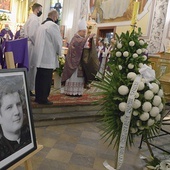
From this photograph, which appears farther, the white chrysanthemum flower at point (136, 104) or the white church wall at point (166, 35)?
the white church wall at point (166, 35)

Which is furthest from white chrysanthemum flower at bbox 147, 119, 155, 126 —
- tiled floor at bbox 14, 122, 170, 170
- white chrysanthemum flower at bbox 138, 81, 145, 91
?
tiled floor at bbox 14, 122, 170, 170

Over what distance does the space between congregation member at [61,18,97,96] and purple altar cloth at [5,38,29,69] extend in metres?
1.63

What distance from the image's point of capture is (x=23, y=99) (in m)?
1.21

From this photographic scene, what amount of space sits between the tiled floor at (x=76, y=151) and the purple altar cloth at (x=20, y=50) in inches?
39.3

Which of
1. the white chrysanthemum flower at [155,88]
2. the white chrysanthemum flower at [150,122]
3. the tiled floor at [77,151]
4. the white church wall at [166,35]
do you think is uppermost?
the white church wall at [166,35]

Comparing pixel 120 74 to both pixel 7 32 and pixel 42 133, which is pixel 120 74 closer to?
pixel 42 133

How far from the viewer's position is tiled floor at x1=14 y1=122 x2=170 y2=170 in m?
2.23

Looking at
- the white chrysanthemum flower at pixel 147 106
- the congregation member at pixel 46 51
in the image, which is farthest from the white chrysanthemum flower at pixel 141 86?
the congregation member at pixel 46 51

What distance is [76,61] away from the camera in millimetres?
3955

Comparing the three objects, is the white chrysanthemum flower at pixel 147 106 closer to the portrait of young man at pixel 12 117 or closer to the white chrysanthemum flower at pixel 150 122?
Result: the white chrysanthemum flower at pixel 150 122

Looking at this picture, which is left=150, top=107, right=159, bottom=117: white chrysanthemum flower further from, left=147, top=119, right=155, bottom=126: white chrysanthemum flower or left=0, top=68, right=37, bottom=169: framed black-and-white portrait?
left=0, top=68, right=37, bottom=169: framed black-and-white portrait

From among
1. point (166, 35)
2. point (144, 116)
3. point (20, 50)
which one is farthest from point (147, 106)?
point (166, 35)

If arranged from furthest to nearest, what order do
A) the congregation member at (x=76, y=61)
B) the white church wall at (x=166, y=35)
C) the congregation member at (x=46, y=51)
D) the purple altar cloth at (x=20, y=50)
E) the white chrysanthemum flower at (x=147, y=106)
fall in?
the white church wall at (x=166, y=35)
the congregation member at (x=76, y=61)
the congregation member at (x=46, y=51)
the purple altar cloth at (x=20, y=50)
the white chrysanthemum flower at (x=147, y=106)

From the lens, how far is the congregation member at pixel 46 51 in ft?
10.5
